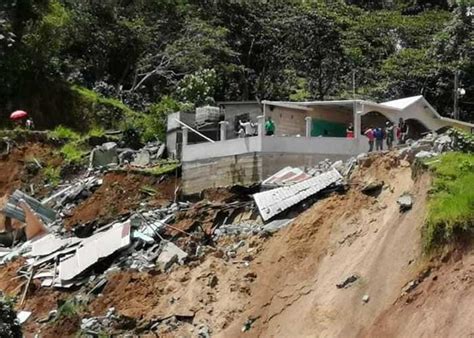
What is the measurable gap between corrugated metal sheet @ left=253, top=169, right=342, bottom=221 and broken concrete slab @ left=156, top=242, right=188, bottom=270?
2.44 metres

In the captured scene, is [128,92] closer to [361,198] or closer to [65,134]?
[65,134]

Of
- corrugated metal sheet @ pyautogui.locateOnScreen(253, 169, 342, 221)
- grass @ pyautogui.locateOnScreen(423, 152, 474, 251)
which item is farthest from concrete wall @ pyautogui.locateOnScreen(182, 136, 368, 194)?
grass @ pyautogui.locateOnScreen(423, 152, 474, 251)

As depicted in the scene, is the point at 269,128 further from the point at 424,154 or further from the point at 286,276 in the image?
the point at 286,276

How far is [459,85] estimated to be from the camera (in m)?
41.8

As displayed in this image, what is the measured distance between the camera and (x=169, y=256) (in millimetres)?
24453

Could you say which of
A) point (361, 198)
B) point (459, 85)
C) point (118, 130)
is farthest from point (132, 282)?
point (459, 85)

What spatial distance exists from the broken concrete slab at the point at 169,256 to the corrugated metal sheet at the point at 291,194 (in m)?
2.44

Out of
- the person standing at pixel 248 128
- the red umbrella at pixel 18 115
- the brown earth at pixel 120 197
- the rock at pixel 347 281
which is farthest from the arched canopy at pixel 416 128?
the red umbrella at pixel 18 115

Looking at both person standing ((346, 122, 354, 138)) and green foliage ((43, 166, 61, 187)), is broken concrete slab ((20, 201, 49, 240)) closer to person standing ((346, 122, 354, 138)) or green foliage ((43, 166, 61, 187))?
green foliage ((43, 166, 61, 187))

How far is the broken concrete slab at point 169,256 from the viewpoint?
2412cm

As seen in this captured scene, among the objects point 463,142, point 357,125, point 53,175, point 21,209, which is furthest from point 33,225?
point 463,142

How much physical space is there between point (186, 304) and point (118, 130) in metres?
16.3

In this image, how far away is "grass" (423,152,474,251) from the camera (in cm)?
1788

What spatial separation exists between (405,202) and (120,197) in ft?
37.5
